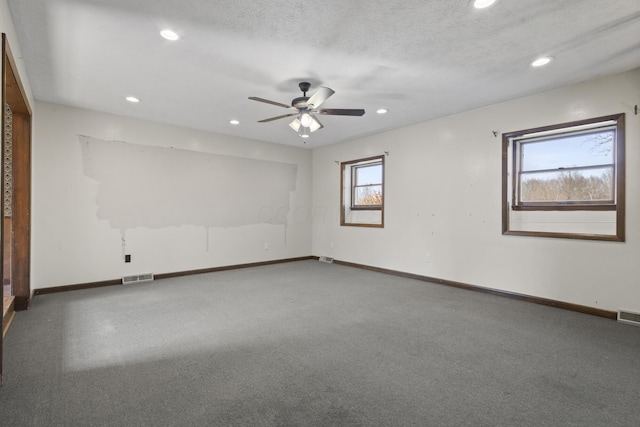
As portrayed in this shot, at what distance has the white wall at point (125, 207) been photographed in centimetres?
413

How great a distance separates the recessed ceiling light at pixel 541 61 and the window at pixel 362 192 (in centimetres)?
289

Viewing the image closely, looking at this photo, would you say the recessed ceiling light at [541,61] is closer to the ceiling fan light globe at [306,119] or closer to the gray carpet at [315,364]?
the ceiling fan light globe at [306,119]

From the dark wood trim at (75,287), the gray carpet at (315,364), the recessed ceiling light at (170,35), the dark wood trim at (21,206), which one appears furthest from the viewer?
the dark wood trim at (75,287)

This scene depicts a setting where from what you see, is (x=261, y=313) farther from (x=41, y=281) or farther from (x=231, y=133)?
(x=231, y=133)

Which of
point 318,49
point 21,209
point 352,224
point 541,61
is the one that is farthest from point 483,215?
point 21,209

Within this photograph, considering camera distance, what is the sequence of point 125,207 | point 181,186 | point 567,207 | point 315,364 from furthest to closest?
point 181,186 → point 125,207 → point 567,207 → point 315,364

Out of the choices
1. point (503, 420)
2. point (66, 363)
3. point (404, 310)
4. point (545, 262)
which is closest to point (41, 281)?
point (66, 363)

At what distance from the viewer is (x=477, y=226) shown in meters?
4.35

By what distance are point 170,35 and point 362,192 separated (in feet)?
14.7

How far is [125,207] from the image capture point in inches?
186

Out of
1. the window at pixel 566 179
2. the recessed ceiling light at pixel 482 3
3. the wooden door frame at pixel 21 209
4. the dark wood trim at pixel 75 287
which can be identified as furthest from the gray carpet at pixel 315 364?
the recessed ceiling light at pixel 482 3

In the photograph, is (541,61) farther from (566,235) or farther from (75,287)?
(75,287)

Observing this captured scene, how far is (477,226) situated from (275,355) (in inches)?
A: 135

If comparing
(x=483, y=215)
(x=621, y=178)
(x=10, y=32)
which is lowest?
(x=483, y=215)
